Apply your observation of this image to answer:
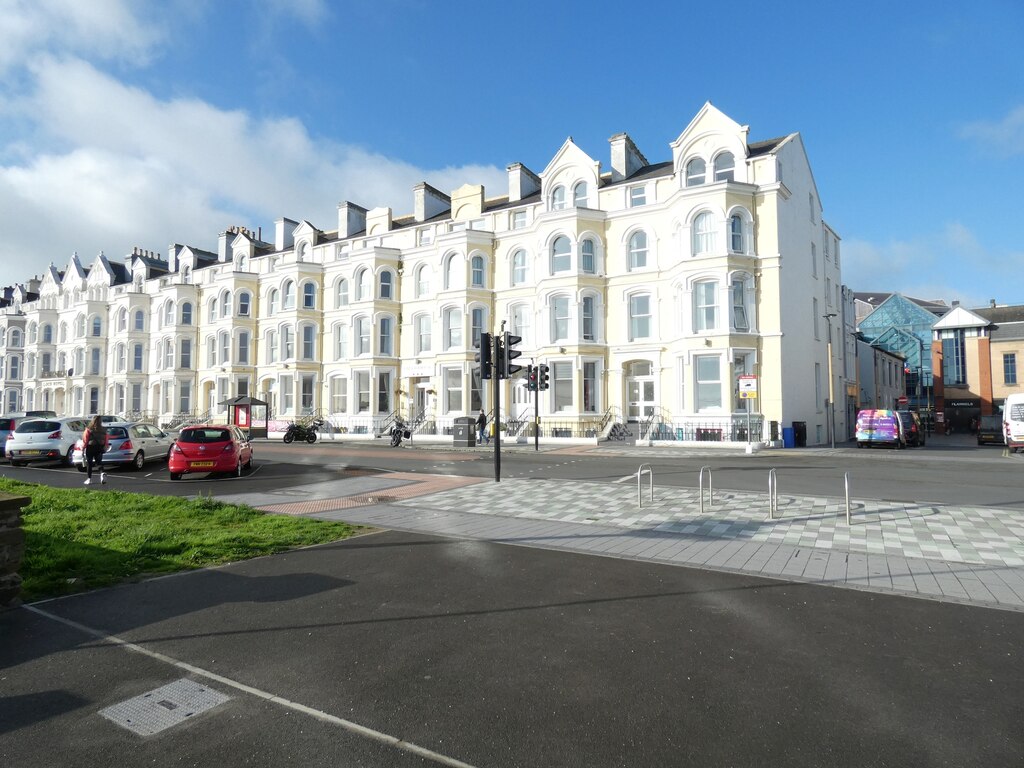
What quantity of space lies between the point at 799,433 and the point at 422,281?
79.4 ft

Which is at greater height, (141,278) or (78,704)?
(141,278)

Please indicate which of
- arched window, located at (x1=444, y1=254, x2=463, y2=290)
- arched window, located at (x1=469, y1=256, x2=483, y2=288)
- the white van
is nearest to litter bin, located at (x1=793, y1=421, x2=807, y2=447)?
the white van

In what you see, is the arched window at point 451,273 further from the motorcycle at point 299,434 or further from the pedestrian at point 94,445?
the pedestrian at point 94,445

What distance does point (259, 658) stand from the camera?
441cm

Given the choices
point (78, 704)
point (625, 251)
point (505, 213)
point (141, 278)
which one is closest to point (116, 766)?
point (78, 704)

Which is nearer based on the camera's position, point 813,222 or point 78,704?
point 78,704

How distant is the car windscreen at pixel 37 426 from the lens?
19.5 metres

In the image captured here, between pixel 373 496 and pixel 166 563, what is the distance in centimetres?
576

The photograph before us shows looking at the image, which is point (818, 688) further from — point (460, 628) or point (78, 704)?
point (78, 704)

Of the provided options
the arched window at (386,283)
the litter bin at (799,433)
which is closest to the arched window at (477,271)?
the arched window at (386,283)

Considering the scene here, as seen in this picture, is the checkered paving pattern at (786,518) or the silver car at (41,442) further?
the silver car at (41,442)

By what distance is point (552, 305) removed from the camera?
1272 inches

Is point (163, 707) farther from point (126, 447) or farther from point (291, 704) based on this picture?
point (126, 447)

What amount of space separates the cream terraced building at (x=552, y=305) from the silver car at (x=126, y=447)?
56.8ft
